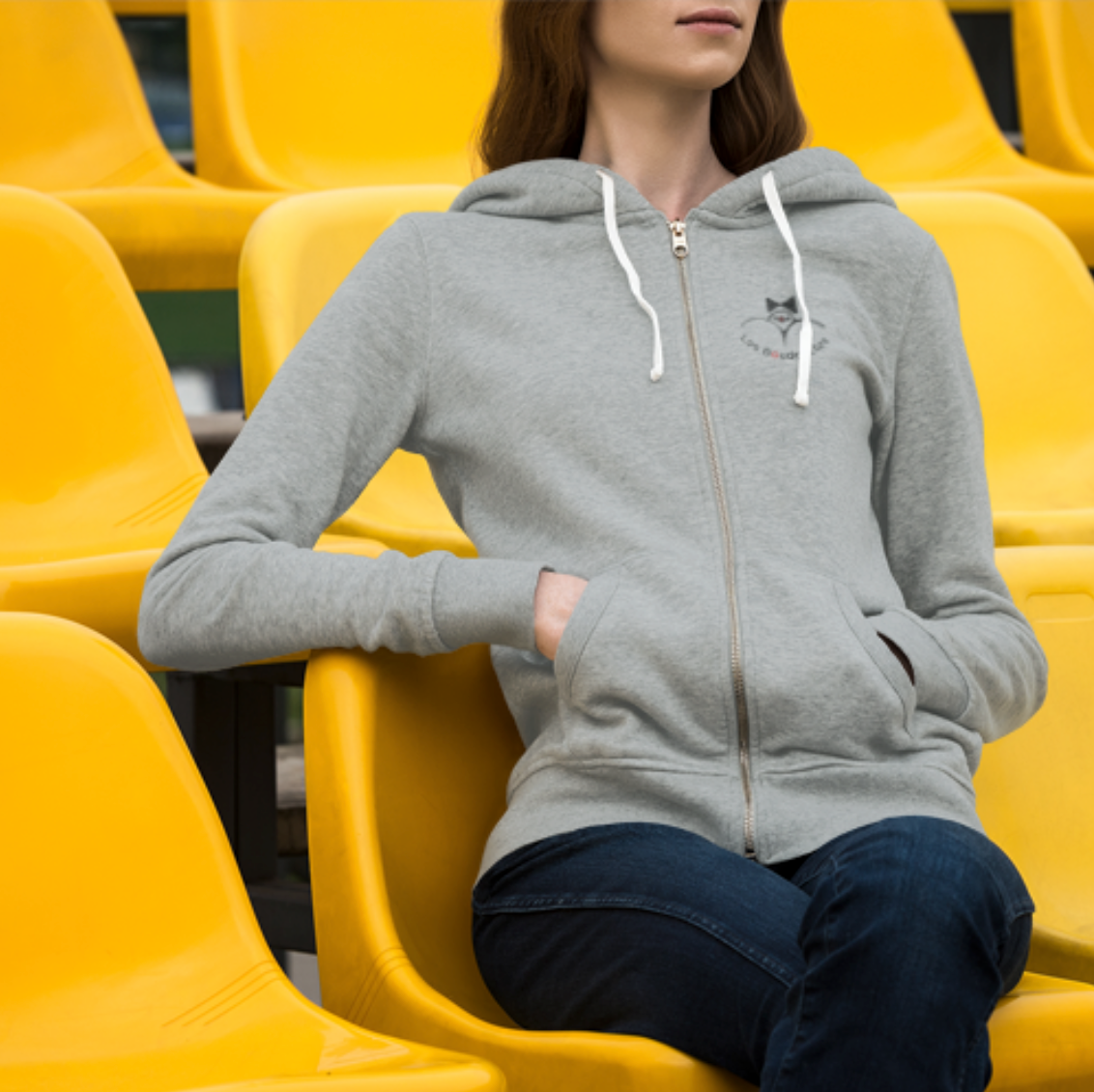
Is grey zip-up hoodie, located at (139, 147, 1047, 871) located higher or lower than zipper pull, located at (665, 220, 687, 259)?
lower

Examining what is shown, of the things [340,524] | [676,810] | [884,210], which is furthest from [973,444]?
[340,524]

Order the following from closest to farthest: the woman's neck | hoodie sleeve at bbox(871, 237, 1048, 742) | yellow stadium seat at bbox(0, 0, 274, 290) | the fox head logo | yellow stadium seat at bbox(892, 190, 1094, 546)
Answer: hoodie sleeve at bbox(871, 237, 1048, 742), the fox head logo, the woman's neck, yellow stadium seat at bbox(892, 190, 1094, 546), yellow stadium seat at bbox(0, 0, 274, 290)

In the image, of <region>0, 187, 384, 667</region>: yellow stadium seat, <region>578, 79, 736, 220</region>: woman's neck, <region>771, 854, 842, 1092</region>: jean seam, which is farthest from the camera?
<region>0, 187, 384, 667</region>: yellow stadium seat

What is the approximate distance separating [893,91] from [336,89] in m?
0.88

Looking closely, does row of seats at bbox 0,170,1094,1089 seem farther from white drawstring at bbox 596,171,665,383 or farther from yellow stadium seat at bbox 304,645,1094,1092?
white drawstring at bbox 596,171,665,383

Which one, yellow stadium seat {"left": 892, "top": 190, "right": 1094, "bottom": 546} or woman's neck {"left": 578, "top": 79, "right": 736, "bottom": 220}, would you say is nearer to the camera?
woman's neck {"left": 578, "top": 79, "right": 736, "bottom": 220}

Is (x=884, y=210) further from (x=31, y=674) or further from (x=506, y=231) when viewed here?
(x=31, y=674)

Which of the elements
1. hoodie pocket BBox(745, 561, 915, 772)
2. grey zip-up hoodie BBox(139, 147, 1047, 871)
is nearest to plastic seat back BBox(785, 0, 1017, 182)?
grey zip-up hoodie BBox(139, 147, 1047, 871)

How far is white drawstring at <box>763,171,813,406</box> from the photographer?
962 millimetres

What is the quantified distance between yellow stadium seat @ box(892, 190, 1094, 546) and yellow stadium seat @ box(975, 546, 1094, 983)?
0.42m

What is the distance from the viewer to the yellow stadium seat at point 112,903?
77 cm

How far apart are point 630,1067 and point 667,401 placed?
0.42m

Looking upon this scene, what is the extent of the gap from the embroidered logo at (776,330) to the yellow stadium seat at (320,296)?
16.2 inches

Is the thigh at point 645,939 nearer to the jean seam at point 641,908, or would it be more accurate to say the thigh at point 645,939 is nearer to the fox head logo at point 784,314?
the jean seam at point 641,908
